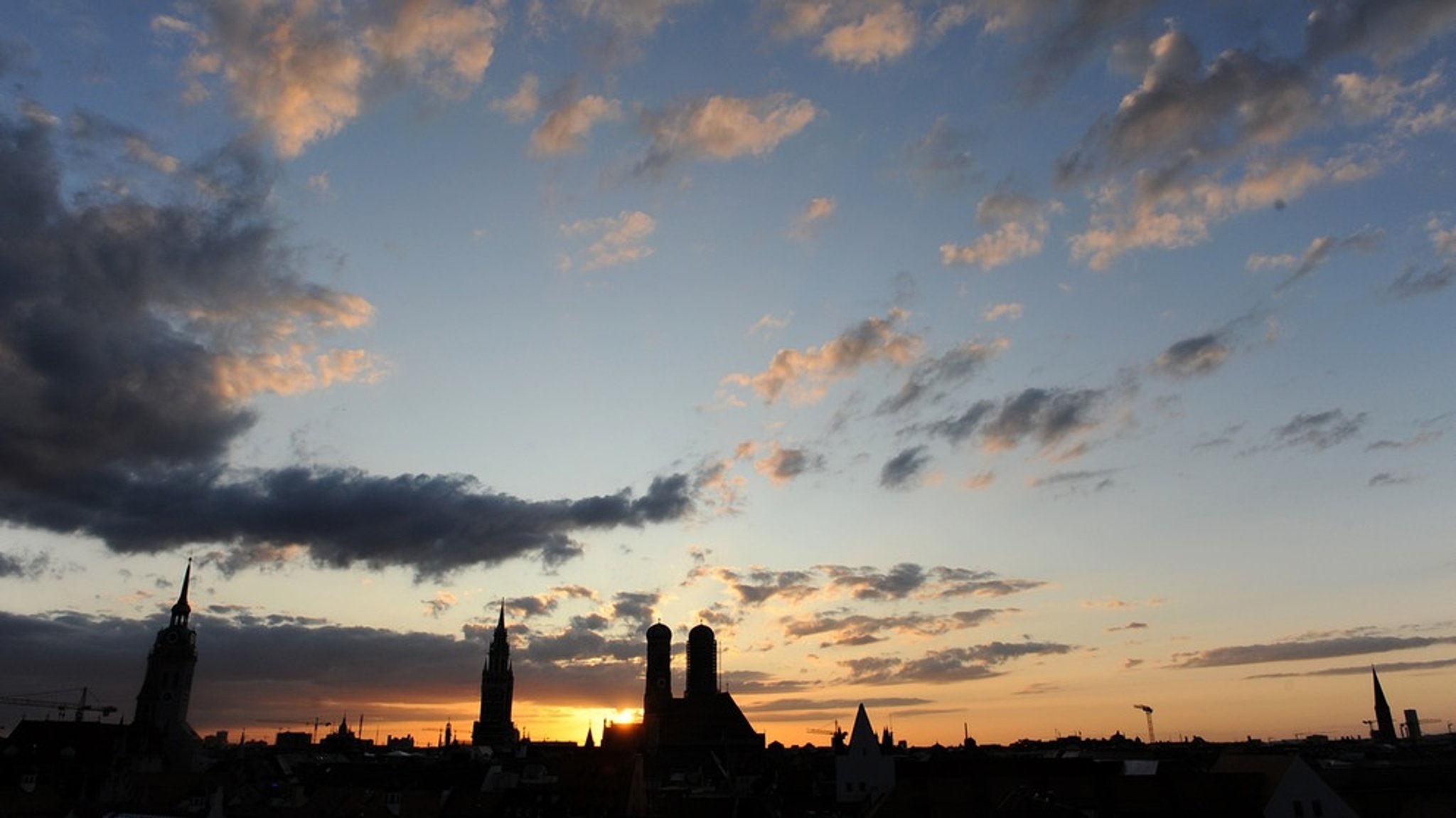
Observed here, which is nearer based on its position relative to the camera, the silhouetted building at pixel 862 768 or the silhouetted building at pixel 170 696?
the silhouetted building at pixel 862 768

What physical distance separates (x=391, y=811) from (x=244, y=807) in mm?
18827

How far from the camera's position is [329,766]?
15800 cm

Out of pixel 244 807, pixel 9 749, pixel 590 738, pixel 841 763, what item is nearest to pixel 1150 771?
pixel 841 763

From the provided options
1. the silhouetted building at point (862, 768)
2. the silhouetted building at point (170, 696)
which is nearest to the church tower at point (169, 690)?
the silhouetted building at point (170, 696)

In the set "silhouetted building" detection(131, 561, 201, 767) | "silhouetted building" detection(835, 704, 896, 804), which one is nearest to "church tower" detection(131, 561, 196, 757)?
"silhouetted building" detection(131, 561, 201, 767)

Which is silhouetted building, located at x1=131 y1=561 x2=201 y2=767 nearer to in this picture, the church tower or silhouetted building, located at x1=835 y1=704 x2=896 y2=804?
the church tower

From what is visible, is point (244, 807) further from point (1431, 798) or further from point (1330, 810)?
point (1431, 798)

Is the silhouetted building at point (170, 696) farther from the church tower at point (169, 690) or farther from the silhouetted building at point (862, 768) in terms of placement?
the silhouetted building at point (862, 768)

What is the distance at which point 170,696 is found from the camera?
174 metres

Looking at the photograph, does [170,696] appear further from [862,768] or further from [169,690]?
[862,768]

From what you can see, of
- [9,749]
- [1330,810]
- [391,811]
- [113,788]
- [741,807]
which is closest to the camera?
[1330,810]

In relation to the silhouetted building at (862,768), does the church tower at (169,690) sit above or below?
above

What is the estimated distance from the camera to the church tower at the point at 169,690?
16912cm

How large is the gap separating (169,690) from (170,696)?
1002 mm
